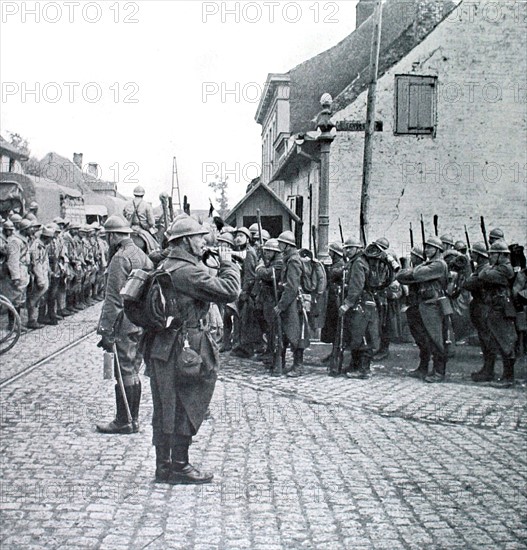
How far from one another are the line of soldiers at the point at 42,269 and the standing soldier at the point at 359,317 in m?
3.25

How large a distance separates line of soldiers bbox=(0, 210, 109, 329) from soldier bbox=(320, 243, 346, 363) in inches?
118

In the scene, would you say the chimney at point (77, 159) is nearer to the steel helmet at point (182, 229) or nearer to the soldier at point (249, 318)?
the steel helmet at point (182, 229)

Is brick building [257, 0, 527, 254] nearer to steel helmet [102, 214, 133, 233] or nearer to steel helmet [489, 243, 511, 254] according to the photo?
steel helmet [489, 243, 511, 254]

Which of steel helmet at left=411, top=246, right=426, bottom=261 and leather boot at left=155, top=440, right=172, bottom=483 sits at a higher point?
steel helmet at left=411, top=246, right=426, bottom=261

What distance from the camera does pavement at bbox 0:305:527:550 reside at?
4473 mm

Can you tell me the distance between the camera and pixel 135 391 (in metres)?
3.73

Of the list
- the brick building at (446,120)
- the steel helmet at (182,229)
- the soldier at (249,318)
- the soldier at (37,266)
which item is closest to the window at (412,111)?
the brick building at (446,120)

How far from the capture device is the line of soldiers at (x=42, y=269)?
10641mm

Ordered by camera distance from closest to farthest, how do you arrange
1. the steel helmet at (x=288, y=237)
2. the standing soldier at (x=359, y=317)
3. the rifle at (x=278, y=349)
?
the steel helmet at (x=288, y=237) < the rifle at (x=278, y=349) < the standing soldier at (x=359, y=317)

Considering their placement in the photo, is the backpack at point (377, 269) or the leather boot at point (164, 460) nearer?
the leather boot at point (164, 460)

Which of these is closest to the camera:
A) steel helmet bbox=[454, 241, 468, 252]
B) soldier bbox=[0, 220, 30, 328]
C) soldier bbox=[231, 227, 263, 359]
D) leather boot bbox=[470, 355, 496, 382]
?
soldier bbox=[231, 227, 263, 359]

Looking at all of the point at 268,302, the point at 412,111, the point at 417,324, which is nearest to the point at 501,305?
the point at 417,324

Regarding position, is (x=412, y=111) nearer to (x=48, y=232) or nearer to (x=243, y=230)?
(x=243, y=230)

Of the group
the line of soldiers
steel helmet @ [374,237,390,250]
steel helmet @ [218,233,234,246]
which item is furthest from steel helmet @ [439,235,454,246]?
steel helmet @ [218,233,234,246]
